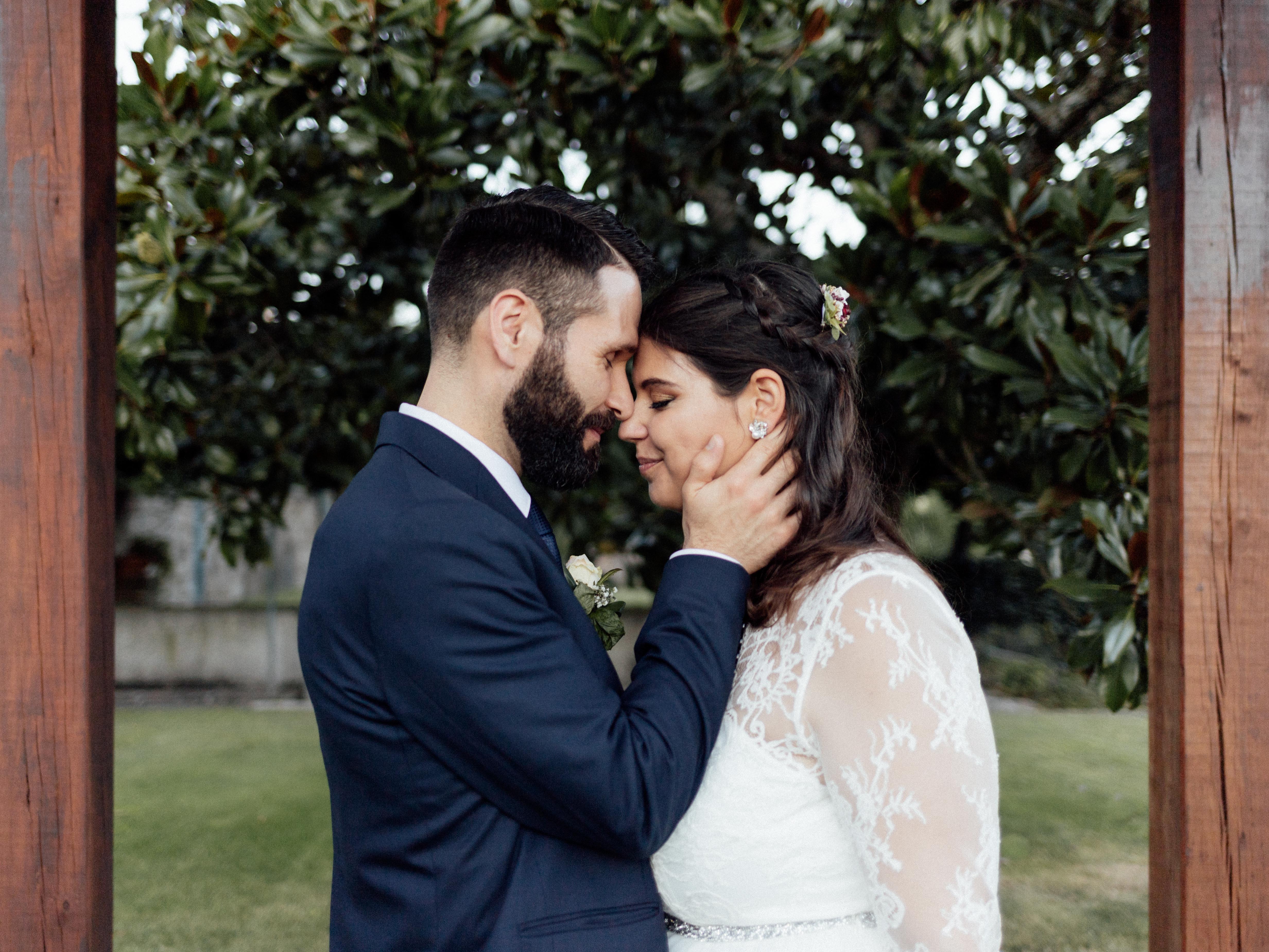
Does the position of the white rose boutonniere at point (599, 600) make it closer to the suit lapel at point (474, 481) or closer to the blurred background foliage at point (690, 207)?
the suit lapel at point (474, 481)

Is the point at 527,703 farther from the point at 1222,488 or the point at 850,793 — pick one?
the point at 1222,488

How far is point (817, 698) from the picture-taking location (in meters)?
1.58

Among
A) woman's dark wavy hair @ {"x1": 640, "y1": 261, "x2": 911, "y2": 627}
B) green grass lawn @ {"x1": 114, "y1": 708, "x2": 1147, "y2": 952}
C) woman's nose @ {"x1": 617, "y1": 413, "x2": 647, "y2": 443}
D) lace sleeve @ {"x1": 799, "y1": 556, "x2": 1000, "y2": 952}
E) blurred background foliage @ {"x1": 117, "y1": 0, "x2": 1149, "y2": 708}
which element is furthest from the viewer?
green grass lawn @ {"x1": 114, "y1": 708, "x2": 1147, "y2": 952}

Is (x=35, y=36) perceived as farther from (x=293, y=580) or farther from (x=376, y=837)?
(x=293, y=580)

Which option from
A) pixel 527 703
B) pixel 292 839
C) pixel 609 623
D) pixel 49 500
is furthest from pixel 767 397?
pixel 292 839

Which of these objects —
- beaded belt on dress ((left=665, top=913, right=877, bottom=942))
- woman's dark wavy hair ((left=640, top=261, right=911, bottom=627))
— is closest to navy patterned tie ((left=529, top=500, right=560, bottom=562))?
woman's dark wavy hair ((left=640, top=261, right=911, bottom=627))

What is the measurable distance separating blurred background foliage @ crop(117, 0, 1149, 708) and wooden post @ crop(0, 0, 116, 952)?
4.20 ft

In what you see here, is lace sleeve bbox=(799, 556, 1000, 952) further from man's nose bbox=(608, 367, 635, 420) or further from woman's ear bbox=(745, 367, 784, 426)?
man's nose bbox=(608, 367, 635, 420)

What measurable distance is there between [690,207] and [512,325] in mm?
2612

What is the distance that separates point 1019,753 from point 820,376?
21.9ft

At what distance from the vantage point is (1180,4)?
5.08 feet

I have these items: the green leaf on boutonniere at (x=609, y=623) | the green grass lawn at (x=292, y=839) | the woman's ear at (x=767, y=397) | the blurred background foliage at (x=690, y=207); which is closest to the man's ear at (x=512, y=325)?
the woman's ear at (x=767, y=397)

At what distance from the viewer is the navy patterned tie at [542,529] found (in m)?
1.60

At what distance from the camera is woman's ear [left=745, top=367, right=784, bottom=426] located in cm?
186
